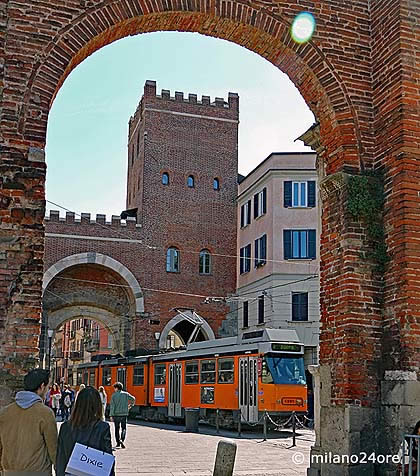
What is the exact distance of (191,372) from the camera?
2606 centimetres

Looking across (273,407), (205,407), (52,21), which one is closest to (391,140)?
(52,21)

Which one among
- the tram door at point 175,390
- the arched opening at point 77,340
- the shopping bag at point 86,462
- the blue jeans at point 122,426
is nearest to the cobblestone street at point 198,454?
the blue jeans at point 122,426

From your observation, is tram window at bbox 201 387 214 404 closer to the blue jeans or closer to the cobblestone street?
the cobblestone street

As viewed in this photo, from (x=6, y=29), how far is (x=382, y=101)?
5056mm

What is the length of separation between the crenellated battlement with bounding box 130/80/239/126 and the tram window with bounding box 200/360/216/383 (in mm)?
20833

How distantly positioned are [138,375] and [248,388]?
9.49 meters

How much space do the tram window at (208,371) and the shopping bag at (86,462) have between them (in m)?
19.2

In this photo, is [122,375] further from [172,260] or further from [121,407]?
[121,407]

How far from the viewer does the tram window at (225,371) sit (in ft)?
77.6

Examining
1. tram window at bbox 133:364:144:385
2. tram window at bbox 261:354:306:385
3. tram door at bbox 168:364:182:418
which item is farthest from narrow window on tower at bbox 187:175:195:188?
tram window at bbox 261:354:306:385

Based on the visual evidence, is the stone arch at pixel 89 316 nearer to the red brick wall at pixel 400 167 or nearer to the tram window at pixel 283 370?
the tram window at pixel 283 370

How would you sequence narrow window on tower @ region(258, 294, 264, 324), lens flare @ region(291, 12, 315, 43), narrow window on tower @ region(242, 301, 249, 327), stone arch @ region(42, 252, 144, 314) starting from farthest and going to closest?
narrow window on tower @ region(242, 301, 249, 327) → stone arch @ region(42, 252, 144, 314) → narrow window on tower @ region(258, 294, 264, 324) → lens flare @ region(291, 12, 315, 43)

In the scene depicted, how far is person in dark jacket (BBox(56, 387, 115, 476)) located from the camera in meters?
5.51

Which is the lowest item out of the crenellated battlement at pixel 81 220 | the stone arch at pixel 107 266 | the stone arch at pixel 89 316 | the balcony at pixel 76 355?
the balcony at pixel 76 355
